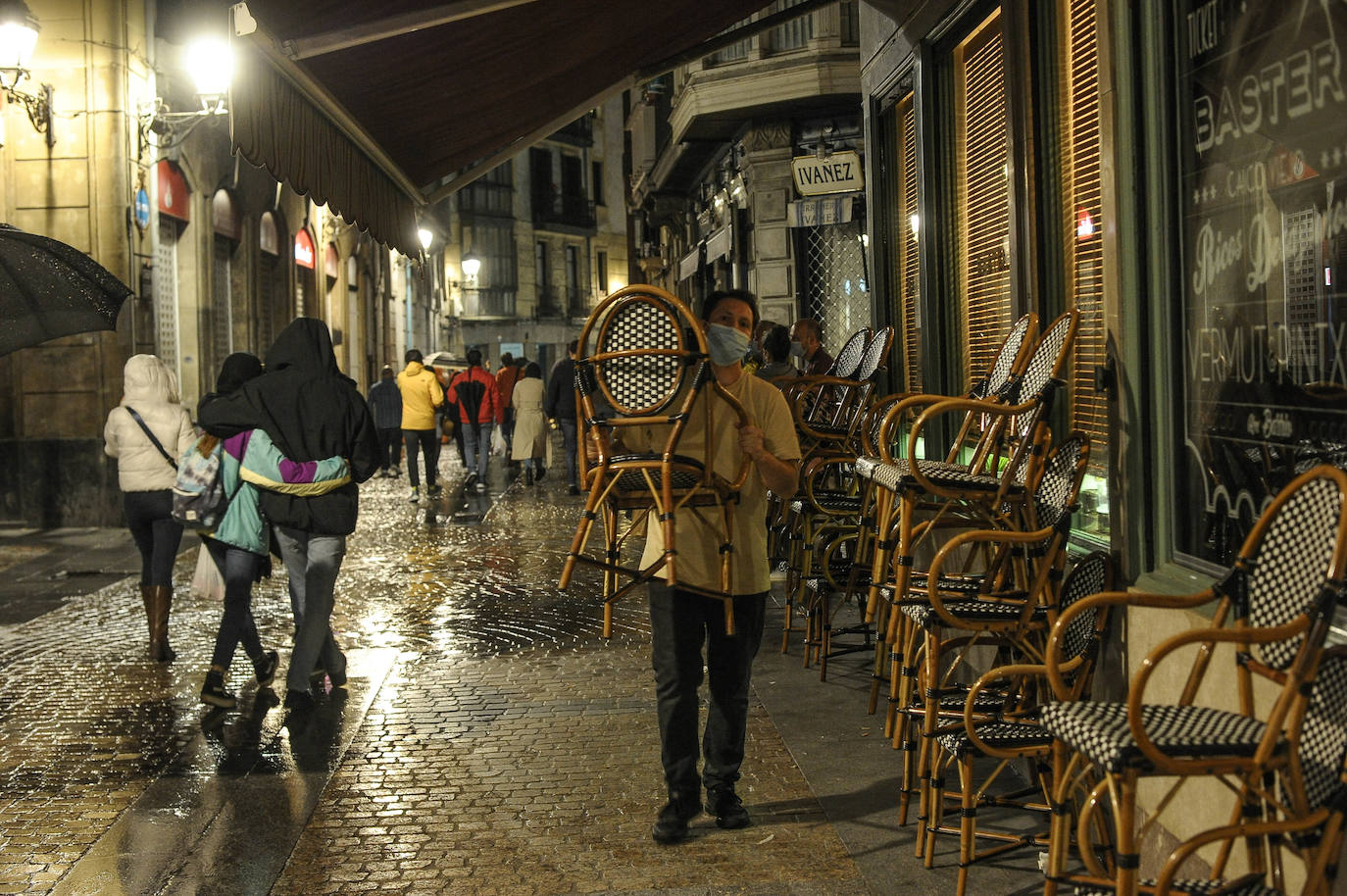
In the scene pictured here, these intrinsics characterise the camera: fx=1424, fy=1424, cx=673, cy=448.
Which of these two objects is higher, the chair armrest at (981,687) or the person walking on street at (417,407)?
the person walking on street at (417,407)

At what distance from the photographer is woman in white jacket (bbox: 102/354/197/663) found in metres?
8.09

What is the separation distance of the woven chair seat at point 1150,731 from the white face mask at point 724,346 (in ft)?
6.60

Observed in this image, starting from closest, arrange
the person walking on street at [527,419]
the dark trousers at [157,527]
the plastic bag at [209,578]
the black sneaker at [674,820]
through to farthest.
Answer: the black sneaker at [674,820] → the plastic bag at [209,578] → the dark trousers at [157,527] → the person walking on street at [527,419]

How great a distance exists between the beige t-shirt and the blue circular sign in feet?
41.6

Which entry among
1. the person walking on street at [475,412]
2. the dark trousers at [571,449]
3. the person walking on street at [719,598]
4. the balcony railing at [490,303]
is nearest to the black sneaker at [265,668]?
the person walking on street at [719,598]

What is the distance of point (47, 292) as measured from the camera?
623 cm

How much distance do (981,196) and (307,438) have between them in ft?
11.8

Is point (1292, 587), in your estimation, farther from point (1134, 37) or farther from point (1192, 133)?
point (1134, 37)

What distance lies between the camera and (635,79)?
8.02 metres

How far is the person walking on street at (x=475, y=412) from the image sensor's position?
1977 centimetres

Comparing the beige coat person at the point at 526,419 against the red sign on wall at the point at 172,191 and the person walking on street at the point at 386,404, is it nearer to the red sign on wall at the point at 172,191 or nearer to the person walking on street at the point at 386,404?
the person walking on street at the point at 386,404

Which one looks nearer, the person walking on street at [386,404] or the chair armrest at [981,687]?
the chair armrest at [981,687]

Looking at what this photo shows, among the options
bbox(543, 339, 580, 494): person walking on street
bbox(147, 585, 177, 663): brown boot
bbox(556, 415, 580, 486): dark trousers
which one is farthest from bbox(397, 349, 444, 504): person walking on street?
bbox(147, 585, 177, 663): brown boot

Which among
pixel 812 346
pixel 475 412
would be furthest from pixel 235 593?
pixel 475 412
